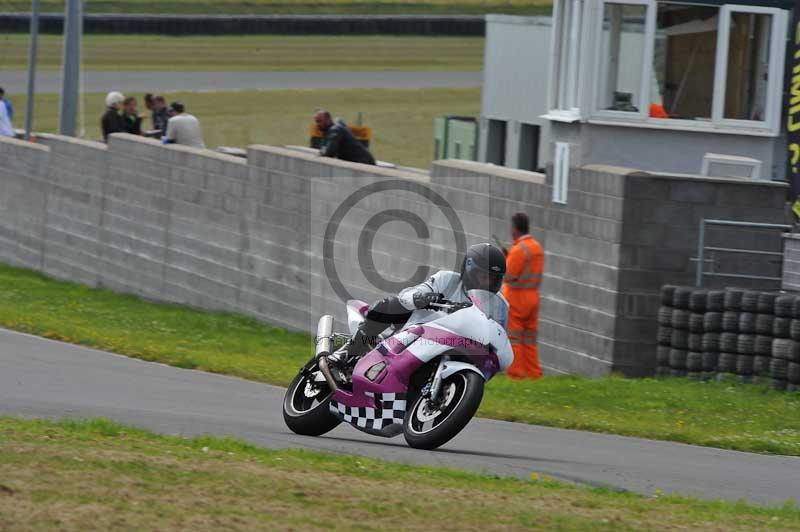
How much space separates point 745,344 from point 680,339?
28.3 inches

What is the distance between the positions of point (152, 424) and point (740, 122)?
906 centimetres

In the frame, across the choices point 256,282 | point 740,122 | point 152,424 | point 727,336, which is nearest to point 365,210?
point 256,282

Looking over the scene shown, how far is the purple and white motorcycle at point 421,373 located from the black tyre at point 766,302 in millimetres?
4830

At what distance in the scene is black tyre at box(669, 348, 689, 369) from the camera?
15.5m

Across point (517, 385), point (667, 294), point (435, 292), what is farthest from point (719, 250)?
point (435, 292)

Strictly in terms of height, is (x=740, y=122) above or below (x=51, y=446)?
above

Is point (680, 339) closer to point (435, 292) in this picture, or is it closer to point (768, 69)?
point (768, 69)

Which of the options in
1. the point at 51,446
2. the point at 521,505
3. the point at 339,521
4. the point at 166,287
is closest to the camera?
the point at 339,521

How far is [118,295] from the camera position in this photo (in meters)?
24.7

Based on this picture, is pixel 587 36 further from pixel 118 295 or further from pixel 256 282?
pixel 118 295

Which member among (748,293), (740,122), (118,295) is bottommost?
(118,295)

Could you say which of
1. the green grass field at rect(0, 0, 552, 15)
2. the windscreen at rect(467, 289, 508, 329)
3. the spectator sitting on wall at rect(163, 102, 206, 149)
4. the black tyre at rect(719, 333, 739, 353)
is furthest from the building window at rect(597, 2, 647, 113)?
the green grass field at rect(0, 0, 552, 15)

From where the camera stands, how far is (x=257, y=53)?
4675cm

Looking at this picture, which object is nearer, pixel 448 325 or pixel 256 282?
pixel 448 325
